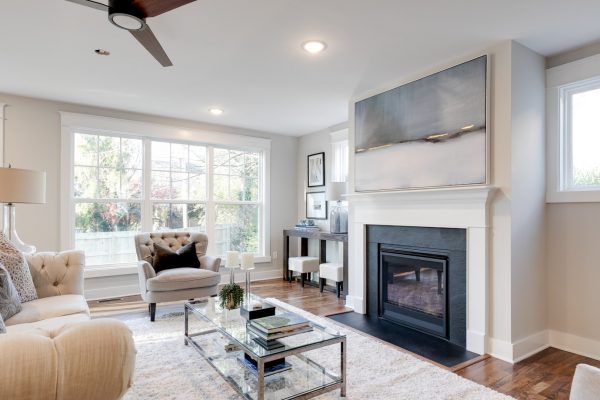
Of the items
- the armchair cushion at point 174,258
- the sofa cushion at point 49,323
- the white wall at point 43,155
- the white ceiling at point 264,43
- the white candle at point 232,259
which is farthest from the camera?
the white wall at point 43,155

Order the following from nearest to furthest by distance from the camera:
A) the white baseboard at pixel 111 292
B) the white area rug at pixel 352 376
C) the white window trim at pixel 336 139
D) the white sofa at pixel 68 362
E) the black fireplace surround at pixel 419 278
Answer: the white sofa at pixel 68 362, the white area rug at pixel 352 376, the black fireplace surround at pixel 419 278, the white baseboard at pixel 111 292, the white window trim at pixel 336 139

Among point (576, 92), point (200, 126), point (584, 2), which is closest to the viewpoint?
point (584, 2)

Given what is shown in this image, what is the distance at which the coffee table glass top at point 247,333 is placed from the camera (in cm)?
195

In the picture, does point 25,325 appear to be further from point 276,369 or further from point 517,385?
point 517,385

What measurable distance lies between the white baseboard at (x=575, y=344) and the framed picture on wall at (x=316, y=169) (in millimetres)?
3460

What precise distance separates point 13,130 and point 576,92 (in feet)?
18.3

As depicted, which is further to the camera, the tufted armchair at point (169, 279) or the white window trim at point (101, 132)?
the white window trim at point (101, 132)

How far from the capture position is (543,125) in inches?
115

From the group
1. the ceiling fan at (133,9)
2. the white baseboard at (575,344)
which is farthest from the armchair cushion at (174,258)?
the white baseboard at (575,344)

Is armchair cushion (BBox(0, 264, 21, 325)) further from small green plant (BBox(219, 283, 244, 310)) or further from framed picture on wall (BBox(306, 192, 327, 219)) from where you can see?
framed picture on wall (BBox(306, 192, 327, 219))

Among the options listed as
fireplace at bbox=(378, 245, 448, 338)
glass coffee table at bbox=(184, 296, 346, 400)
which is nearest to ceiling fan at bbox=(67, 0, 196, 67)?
glass coffee table at bbox=(184, 296, 346, 400)

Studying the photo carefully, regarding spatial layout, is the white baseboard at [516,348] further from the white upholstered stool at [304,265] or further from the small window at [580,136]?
the white upholstered stool at [304,265]

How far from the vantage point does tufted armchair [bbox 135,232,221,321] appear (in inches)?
135

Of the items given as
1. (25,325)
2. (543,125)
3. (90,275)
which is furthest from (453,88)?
(90,275)
